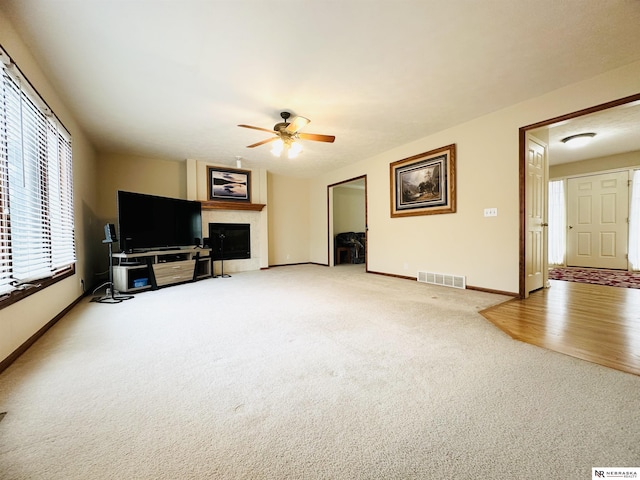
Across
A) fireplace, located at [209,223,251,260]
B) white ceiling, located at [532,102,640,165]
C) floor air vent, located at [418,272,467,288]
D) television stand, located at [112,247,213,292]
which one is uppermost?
white ceiling, located at [532,102,640,165]

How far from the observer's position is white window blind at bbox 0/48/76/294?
1824 millimetres

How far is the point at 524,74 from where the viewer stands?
2.65m

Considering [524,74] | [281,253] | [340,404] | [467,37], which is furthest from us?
Answer: [281,253]

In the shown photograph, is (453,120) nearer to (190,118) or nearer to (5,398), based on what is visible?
(190,118)

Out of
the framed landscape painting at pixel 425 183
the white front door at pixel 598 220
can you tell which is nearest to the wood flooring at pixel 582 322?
the framed landscape painting at pixel 425 183

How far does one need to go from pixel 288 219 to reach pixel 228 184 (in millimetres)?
1928

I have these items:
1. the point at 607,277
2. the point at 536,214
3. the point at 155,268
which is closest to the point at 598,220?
the point at 607,277

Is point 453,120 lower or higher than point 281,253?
higher

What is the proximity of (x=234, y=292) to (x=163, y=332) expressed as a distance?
1598 mm

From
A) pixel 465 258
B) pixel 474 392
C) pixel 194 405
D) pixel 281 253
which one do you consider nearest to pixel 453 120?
pixel 465 258

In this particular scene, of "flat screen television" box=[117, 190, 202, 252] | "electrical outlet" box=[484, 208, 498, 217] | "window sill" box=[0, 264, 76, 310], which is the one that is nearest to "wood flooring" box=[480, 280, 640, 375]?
"electrical outlet" box=[484, 208, 498, 217]

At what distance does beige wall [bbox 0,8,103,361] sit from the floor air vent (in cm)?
476

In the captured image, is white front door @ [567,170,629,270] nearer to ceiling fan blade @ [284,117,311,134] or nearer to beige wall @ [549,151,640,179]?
beige wall @ [549,151,640,179]

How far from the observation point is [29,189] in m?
2.22
